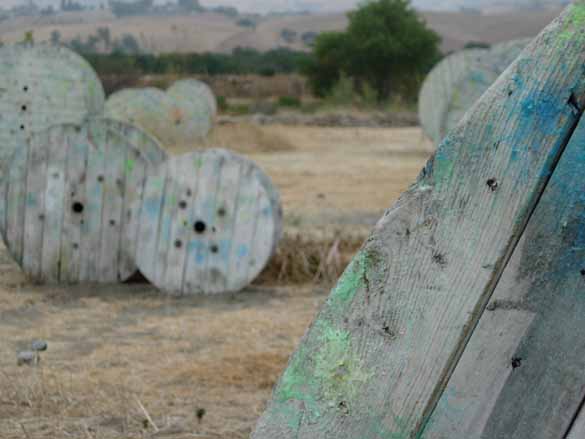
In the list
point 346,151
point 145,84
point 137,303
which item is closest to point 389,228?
point 137,303

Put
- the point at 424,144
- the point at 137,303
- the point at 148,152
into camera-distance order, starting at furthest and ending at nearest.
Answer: the point at 424,144
the point at 148,152
the point at 137,303

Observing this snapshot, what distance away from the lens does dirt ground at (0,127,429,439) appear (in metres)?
4.06

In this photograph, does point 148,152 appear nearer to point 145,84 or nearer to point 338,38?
point 145,84

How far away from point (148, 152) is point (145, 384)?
10.8 ft

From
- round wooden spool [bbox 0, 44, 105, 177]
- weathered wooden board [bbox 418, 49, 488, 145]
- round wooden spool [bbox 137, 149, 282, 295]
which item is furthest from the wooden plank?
weathered wooden board [bbox 418, 49, 488, 145]

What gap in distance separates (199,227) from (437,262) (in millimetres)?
5395

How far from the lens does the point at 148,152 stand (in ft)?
25.2

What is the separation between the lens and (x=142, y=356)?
521cm

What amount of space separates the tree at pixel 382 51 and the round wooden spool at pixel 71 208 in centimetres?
2777

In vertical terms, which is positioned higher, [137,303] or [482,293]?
[482,293]

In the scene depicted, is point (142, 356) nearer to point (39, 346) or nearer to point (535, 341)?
point (39, 346)

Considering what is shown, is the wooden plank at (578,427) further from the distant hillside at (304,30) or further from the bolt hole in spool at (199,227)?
the distant hillside at (304,30)

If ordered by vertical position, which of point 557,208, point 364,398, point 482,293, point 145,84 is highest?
point 557,208

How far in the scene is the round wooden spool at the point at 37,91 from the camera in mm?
9891
